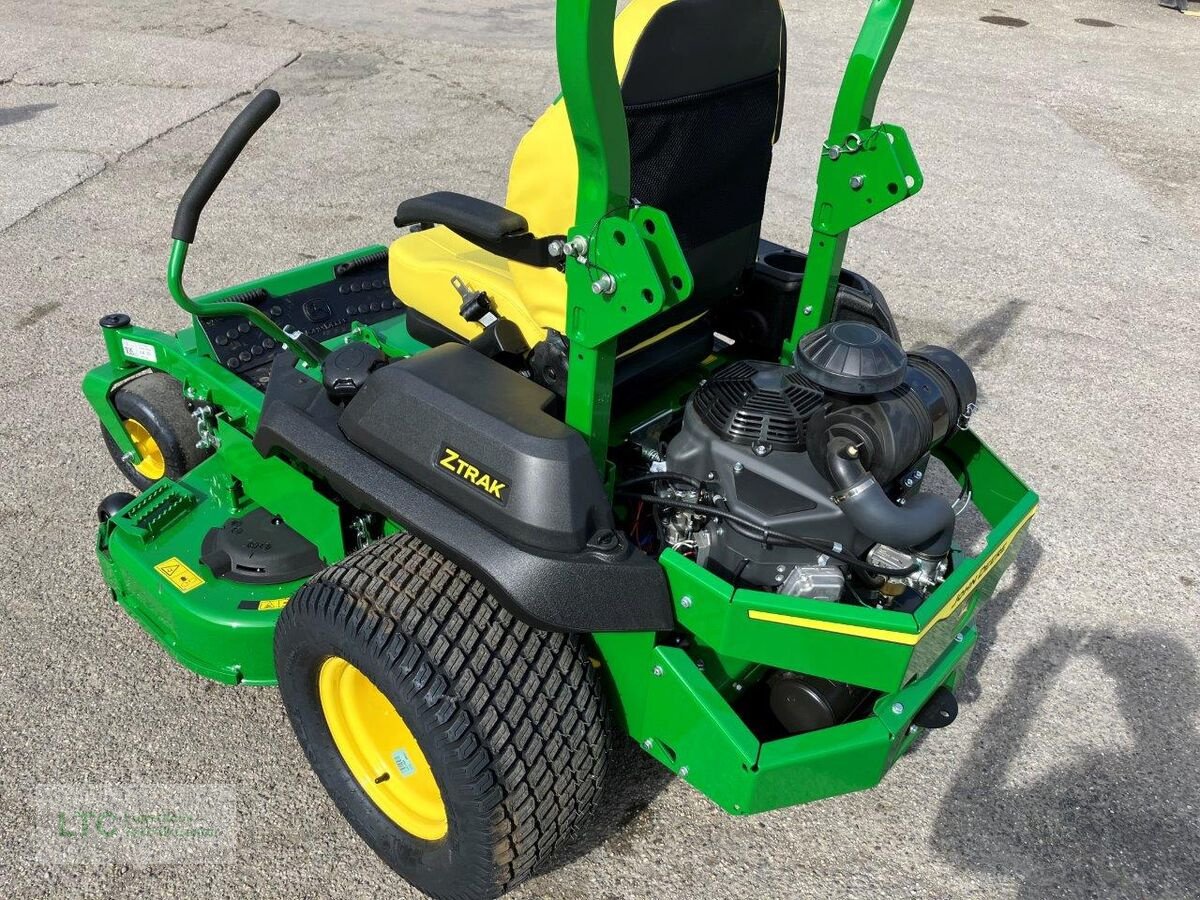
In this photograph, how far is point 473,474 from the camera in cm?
182

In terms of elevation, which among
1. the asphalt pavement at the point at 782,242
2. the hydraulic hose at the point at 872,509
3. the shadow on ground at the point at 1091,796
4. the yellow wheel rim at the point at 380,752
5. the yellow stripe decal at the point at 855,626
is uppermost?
the hydraulic hose at the point at 872,509

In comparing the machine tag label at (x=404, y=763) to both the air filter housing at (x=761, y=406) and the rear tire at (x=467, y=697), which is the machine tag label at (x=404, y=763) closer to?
the rear tire at (x=467, y=697)

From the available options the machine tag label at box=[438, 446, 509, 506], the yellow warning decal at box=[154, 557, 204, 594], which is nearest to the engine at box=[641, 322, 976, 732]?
the machine tag label at box=[438, 446, 509, 506]

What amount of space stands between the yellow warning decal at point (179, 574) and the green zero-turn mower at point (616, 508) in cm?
1

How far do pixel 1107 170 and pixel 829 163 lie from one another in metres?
5.49

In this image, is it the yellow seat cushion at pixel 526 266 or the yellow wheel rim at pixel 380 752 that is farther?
the yellow wheel rim at pixel 380 752

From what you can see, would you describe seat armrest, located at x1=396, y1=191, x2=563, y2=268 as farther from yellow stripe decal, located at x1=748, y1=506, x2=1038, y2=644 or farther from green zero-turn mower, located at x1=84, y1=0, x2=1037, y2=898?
yellow stripe decal, located at x1=748, y1=506, x2=1038, y2=644

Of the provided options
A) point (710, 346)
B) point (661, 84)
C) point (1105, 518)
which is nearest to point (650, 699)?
point (710, 346)

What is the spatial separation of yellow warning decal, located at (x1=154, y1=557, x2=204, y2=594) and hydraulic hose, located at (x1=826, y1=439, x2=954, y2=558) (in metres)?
1.56

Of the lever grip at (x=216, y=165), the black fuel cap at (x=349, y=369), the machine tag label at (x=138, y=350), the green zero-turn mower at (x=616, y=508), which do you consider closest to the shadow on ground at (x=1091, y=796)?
the green zero-turn mower at (x=616, y=508)

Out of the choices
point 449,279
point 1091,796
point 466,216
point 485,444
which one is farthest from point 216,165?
point 1091,796

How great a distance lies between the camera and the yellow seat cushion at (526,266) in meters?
1.97

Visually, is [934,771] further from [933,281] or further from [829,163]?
[933,281]

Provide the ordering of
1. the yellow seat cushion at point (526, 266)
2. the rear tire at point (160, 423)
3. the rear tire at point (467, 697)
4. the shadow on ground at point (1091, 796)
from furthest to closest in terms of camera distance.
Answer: the rear tire at point (160, 423), the shadow on ground at point (1091, 796), the yellow seat cushion at point (526, 266), the rear tire at point (467, 697)
